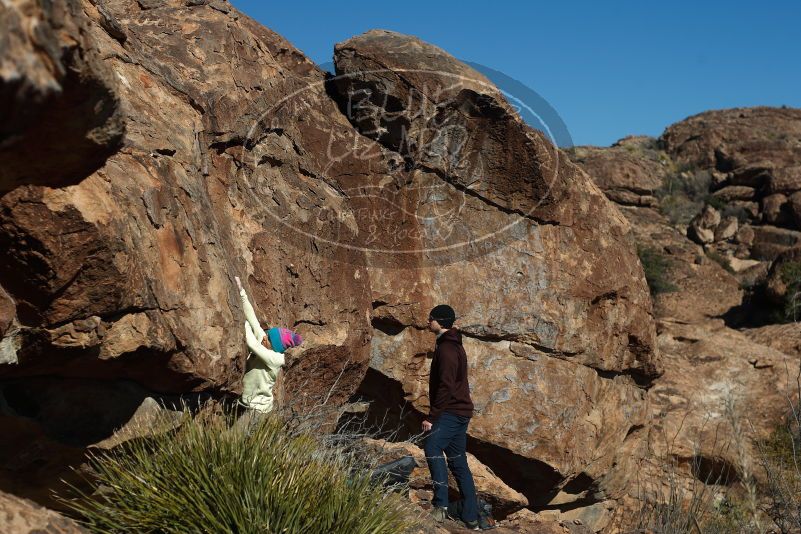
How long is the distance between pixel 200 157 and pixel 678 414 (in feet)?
29.9

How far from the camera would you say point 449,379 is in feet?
21.5

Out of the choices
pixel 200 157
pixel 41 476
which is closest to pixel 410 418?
pixel 200 157

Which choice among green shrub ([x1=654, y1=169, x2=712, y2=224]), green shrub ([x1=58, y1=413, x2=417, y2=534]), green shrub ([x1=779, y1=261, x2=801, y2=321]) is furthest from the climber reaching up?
green shrub ([x1=654, y1=169, x2=712, y2=224])

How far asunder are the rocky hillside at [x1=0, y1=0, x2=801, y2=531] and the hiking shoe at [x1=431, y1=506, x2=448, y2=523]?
1.29 m

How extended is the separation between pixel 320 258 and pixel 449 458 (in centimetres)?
212

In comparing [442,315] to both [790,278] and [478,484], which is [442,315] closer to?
[478,484]

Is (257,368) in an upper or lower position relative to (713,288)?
lower

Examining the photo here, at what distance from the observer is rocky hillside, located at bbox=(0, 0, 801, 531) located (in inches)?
171

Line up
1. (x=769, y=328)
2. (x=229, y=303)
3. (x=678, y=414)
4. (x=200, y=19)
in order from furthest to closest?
(x=769, y=328)
(x=678, y=414)
(x=200, y=19)
(x=229, y=303)

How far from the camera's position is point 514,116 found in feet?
29.8

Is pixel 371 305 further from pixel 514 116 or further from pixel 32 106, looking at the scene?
pixel 32 106

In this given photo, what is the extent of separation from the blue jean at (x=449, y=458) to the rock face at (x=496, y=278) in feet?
6.77

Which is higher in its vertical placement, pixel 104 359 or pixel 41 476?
pixel 104 359

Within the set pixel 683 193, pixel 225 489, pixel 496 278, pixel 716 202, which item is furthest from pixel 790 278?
pixel 225 489
